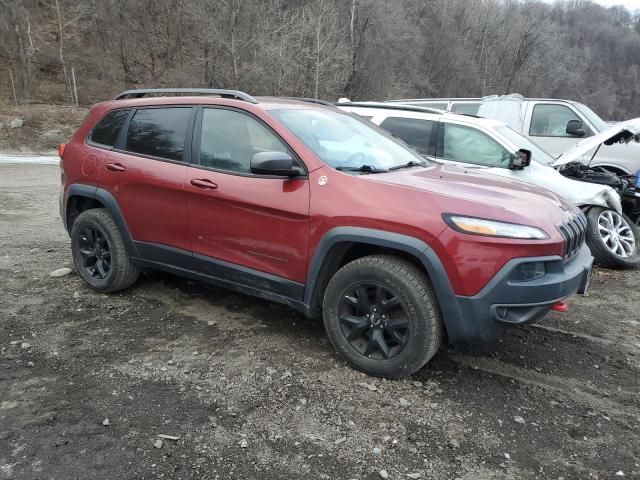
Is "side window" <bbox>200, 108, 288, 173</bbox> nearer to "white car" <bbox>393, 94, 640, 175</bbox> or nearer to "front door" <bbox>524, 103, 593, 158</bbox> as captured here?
"white car" <bbox>393, 94, 640, 175</bbox>

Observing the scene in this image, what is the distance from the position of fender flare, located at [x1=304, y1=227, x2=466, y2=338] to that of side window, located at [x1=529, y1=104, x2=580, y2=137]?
7619 mm

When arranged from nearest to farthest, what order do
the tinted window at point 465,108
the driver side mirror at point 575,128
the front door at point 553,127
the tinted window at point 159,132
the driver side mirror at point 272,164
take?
1. the driver side mirror at point 272,164
2. the tinted window at point 159,132
3. the driver side mirror at point 575,128
4. the front door at point 553,127
5. the tinted window at point 465,108

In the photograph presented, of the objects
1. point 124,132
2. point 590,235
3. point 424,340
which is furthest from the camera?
point 590,235

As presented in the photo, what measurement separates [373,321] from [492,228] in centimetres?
93

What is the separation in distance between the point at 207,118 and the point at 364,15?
3669cm

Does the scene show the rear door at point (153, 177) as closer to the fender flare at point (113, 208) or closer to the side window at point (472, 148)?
the fender flare at point (113, 208)

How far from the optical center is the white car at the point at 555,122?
27.0ft

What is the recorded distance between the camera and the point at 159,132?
13.9ft

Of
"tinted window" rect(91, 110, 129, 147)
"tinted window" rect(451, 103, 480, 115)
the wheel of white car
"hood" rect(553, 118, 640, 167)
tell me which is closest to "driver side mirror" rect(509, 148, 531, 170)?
"hood" rect(553, 118, 640, 167)

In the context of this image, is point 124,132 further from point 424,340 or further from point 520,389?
point 520,389

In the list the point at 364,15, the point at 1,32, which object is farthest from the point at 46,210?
the point at 364,15

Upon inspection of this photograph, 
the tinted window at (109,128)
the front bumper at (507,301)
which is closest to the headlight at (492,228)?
the front bumper at (507,301)

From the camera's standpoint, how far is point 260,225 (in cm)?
355

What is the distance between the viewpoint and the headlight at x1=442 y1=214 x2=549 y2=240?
9.50ft
